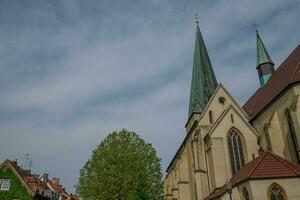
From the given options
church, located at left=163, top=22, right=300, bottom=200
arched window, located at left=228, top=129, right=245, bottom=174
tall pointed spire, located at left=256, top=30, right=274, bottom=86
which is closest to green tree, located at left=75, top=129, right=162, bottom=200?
church, located at left=163, top=22, right=300, bottom=200

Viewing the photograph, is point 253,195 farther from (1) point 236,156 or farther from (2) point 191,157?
(2) point 191,157

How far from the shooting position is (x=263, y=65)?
4800 centimetres

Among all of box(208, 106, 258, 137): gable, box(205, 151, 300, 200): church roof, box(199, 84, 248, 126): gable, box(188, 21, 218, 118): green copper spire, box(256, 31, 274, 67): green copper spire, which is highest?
box(256, 31, 274, 67): green copper spire

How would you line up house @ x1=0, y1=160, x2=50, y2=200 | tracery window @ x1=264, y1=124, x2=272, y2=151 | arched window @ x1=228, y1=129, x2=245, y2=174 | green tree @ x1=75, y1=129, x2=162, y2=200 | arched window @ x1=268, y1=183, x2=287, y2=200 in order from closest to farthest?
1. arched window @ x1=268, y1=183, x2=287, y2=200
2. tracery window @ x1=264, y1=124, x2=272, y2=151
3. arched window @ x1=228, y1=129, x2=245, y2=174
4. green tree @ x1=75, y1=129, x2=162, y2=200
5. house @ x1=0, y1=160, x2=50, y2=200

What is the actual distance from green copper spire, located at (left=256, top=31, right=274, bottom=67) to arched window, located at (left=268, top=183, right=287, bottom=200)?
98.1 feet

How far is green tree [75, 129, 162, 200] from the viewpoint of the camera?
32.6 m

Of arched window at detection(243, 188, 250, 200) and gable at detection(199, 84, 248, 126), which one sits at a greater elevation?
gable at detection(199, 84, 248, 126)

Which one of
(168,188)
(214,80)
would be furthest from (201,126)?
(168,188)

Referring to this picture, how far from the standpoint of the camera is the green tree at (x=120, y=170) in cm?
3256

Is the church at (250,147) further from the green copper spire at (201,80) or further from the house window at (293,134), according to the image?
the green copper spire at (201,80)

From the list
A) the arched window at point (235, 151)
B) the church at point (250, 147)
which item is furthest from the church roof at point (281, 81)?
the arched window at point (235, 151)

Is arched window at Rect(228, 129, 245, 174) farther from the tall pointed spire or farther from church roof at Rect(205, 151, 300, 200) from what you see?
the tall pointed spire

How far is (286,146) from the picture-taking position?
94.3 ft

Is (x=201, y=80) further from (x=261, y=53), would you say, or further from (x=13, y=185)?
(x=13, y=185)
